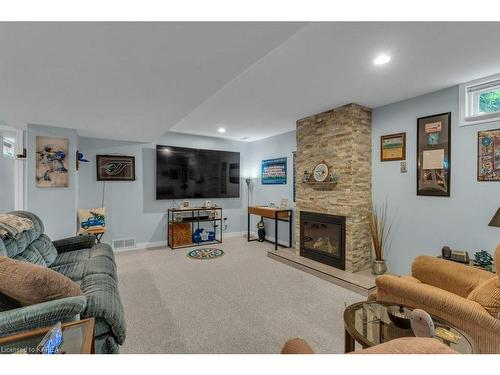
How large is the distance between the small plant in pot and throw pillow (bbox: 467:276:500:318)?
1.68 meters

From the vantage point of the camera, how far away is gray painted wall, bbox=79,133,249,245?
4.39 meters

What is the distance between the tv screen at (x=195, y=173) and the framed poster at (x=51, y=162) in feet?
5.17

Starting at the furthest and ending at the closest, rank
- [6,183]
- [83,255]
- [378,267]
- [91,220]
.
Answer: [91,220] → [6,183] → [378,267] → [83,255]

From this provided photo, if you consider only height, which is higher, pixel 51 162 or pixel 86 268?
pixel 51 162

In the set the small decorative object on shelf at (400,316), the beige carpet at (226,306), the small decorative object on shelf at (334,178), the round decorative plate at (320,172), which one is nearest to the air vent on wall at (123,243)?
the beige carpet at (226,306)

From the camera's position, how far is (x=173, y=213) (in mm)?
4930

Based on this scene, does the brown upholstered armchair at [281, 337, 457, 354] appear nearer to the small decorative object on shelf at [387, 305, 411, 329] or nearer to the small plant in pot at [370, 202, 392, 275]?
the small decorative object on shelf at [387, 305, 411, 329]

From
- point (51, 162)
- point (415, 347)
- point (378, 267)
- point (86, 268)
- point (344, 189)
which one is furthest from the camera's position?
point (51, 162)

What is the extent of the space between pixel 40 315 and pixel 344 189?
3188 millimetres

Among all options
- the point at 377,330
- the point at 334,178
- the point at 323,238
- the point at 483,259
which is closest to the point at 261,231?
the point at 323,238

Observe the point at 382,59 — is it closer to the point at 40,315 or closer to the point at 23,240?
the point at 40,315

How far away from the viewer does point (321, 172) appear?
11.7 feet
